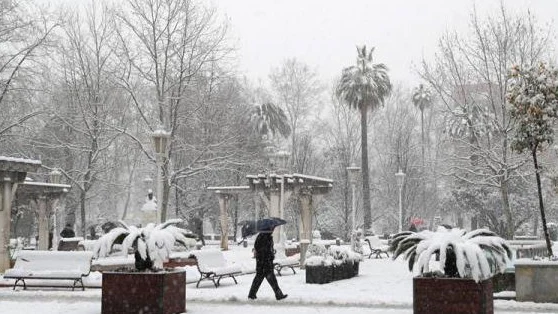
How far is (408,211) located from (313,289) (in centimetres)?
3479

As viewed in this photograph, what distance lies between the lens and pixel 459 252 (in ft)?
31.3

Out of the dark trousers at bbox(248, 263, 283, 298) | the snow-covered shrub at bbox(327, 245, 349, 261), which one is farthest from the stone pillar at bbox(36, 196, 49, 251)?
the dark trousers at bbox(248, 263, 283, 298)

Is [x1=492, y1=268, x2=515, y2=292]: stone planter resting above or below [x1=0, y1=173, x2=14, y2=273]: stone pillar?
below

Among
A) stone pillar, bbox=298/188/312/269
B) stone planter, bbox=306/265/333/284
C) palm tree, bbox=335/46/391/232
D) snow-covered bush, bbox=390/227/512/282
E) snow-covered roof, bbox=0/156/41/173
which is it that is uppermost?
palm tree, bbox=335/46/391/232

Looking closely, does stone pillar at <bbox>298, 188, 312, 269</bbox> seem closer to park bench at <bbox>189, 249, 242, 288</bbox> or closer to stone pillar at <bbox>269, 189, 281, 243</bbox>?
stone pillar at <bbox>269, 189, 281, 243</bbox>

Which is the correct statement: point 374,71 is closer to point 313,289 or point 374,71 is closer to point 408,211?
point 408,211

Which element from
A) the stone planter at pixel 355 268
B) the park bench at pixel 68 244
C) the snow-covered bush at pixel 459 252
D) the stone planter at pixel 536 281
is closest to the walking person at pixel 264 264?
the snow-covered bush at pixel 459 252

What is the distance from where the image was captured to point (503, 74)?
2652 cm

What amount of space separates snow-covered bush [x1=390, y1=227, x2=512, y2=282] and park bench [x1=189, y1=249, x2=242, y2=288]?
7.08 metres

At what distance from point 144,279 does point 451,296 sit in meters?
4.56

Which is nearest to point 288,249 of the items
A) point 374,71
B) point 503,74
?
point 503,74

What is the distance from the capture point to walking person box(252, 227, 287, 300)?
13094mm

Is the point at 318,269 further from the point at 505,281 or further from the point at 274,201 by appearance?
the point at 274,201

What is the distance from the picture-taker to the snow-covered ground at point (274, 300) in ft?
38.8
